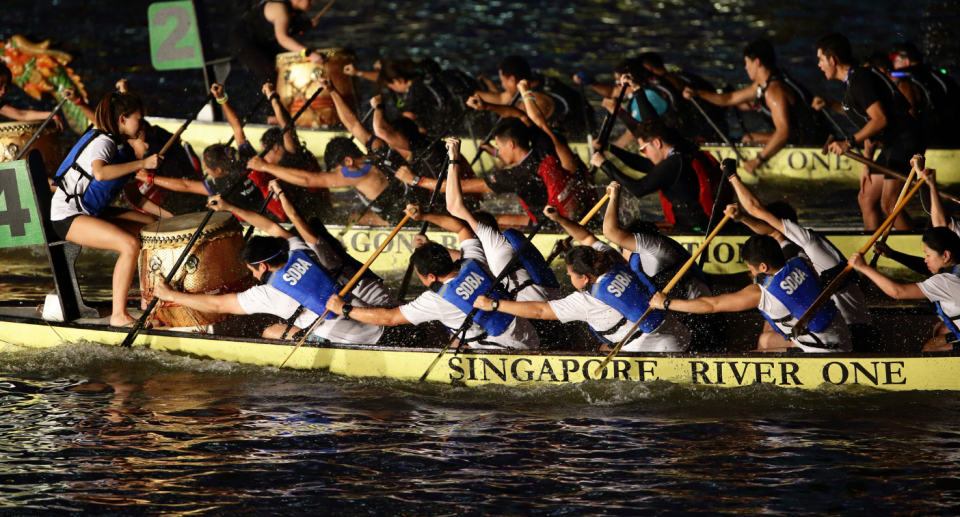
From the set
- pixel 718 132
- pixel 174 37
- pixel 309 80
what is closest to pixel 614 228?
pixel 718 132

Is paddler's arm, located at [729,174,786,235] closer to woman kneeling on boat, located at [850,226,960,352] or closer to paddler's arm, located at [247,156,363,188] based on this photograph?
woman kneeling on boat, located at [850,226,960,352]

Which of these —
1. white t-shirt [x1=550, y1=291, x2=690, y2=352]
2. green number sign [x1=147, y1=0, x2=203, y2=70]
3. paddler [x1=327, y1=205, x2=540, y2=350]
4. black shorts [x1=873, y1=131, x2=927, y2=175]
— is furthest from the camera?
green number sign [x1=147, y1=0, x2=203, y2=70]

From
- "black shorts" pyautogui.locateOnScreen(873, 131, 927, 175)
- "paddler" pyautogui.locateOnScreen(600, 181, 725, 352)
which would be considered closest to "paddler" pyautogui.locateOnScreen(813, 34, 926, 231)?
"black shorts" pyautogui.locateOnScreen(873, 131, 927, 175)

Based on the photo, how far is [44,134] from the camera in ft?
37.4

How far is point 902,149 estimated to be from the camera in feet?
31.5

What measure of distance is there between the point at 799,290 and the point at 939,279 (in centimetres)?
81

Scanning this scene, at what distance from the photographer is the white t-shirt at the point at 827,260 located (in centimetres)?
706

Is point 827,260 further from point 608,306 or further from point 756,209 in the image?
point 608,306

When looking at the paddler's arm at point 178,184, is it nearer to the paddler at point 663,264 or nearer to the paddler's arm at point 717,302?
the paddler at point 663,264

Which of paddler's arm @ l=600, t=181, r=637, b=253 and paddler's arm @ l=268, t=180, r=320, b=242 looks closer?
paddler's arm @ l=600, t=181, r=637, b=253

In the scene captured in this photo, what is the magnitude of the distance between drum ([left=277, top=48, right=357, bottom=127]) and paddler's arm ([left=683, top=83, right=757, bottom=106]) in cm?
427

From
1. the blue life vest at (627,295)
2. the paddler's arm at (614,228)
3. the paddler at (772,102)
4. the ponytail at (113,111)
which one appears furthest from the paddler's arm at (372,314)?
the paddler at (772,102)

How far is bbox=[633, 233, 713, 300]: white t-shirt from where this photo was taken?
7371 millimetres

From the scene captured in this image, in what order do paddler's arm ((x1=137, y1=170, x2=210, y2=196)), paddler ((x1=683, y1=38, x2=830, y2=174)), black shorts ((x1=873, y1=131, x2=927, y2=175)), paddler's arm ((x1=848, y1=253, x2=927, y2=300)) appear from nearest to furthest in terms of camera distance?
paddler's arm ((x1=848, y1=253, x2=927, y2=300)) → black shorts ((x1=873, y1=131, x2=927, y2=175)) → paddler's arm ((x1=137, y1=170, x2=210, y2=196)) → paddler ((x1=683, y1=38, x2=830, y2=174))
